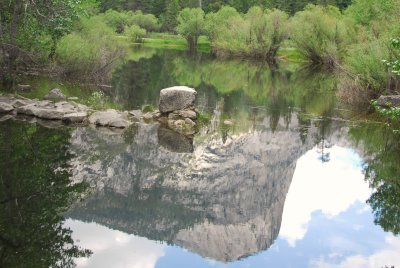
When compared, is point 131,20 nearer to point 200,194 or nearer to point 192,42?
point 192,42

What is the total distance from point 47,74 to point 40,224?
73.9ft

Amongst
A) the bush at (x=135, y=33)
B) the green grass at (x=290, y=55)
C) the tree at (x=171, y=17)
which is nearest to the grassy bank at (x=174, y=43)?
the bush at (x=135, y=33)

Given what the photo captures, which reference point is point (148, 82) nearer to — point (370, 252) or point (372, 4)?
point (370, 252)

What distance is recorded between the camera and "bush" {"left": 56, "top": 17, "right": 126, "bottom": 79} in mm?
31672

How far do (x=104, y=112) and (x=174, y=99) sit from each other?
3.89 meters

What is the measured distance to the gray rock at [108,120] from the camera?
22078mm

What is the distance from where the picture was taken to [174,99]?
81.4 feet

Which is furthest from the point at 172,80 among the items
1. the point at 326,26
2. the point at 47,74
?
the point at 326,26

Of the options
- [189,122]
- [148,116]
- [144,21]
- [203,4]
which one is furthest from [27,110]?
[203,4]

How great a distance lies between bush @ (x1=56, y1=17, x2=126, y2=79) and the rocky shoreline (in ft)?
20.5

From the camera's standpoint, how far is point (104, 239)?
1121 centimetres

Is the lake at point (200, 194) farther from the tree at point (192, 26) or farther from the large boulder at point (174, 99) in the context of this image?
the tree at point (192, 26)

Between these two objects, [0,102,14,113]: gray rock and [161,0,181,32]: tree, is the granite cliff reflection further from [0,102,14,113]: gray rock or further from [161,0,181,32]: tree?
[161,0,181,32]: tree

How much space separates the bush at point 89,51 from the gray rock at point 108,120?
34.3 feet
